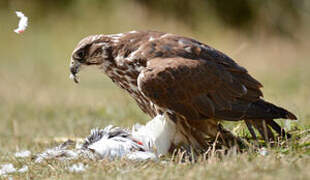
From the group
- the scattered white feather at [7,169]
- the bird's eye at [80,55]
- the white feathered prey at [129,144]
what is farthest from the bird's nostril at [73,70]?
the scattered white feather at [7,169]

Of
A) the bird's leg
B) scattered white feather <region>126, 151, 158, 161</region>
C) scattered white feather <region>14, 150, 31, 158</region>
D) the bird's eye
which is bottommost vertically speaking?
scattered white feather <region>14, 150, 31, 158</region>

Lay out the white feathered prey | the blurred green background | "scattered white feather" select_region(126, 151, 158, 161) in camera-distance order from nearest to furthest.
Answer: "scattered white feather" select_region(126, 151, 158, 161) < the white feathered prey < the blurred green background

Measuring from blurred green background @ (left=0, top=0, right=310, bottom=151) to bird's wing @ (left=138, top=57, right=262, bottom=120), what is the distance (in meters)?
3.93

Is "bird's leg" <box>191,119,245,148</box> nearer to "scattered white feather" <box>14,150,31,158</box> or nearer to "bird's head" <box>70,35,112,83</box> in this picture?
"bird's head" <box>70,35,112,83</box>

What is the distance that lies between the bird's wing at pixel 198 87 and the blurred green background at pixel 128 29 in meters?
3.93

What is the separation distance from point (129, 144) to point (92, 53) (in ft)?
2.55

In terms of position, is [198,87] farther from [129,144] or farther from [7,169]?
[7,169]

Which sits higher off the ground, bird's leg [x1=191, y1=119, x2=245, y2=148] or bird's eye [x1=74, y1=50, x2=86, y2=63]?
bird's eye [x1=74, y1=50, x2=86, y2=63]

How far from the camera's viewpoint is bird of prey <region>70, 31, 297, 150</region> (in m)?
3.57

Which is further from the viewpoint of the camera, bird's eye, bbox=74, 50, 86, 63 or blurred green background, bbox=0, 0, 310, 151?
blurred green background, bbox=0, 0, 310, 151

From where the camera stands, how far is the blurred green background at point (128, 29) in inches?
345

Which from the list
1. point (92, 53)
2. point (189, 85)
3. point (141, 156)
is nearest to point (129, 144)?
point (141, 156)

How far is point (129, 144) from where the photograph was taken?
3.77m

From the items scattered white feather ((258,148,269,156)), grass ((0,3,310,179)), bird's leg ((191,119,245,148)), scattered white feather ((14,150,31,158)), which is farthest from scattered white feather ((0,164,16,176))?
scattered white feather ((258,148,269,156))
